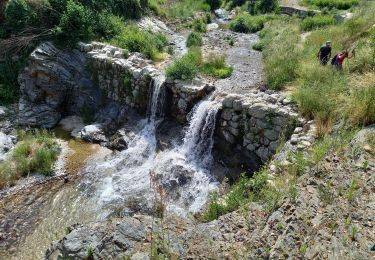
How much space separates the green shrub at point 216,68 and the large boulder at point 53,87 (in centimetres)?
389

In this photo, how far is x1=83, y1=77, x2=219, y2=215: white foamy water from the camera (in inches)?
328

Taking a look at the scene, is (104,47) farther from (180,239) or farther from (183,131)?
(180,239)

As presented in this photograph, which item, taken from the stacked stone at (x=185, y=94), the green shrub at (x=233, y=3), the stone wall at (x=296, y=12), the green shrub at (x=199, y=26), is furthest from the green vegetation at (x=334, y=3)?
the stacked stone at (x=185, y=94)

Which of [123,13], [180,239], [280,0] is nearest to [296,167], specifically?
[180,239]

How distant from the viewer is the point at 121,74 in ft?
37.2

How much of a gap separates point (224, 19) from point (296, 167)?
51.5 feet

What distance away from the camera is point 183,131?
994cm

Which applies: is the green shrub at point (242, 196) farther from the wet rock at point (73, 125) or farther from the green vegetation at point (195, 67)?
the wet rock at point (73, 125)

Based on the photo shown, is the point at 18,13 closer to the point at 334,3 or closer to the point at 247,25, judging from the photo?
the point at 247,25

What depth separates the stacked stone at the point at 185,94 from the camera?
9.78 metres

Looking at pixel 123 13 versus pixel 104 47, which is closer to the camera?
pixel 104 47

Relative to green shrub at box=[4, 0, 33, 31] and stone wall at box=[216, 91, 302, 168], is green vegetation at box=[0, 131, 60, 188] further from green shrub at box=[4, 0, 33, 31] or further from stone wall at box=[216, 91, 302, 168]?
green shrub at box=[4, 0, 33, 31]

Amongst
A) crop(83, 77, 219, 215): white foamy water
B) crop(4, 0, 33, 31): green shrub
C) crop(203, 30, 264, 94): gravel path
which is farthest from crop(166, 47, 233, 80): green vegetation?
crop(4, 0, 33, 31): green shrub

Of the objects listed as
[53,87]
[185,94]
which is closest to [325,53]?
[185,94]
